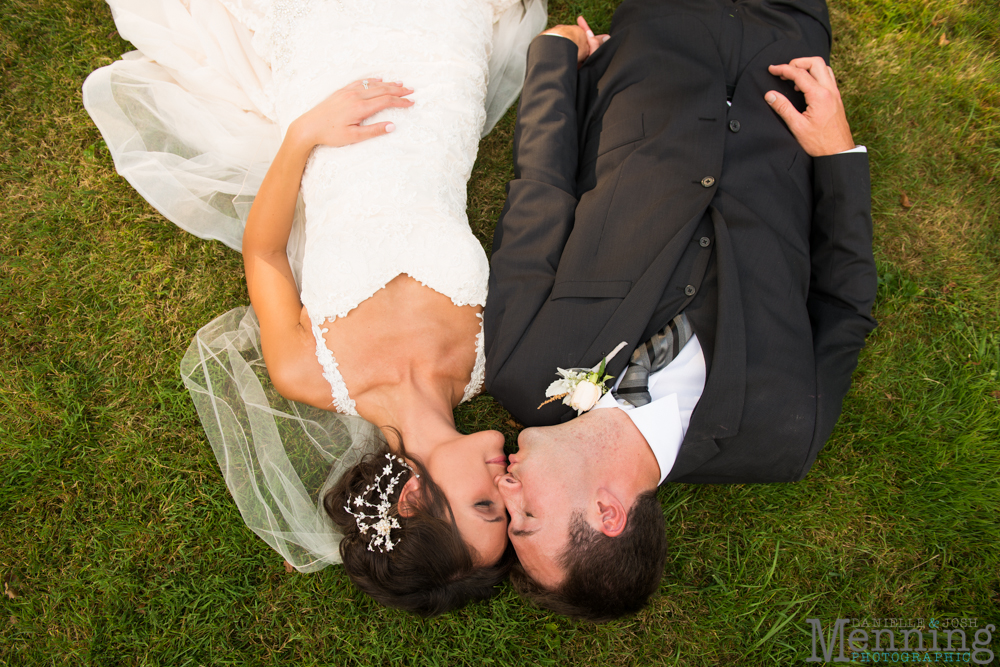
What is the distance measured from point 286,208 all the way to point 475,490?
1.99m

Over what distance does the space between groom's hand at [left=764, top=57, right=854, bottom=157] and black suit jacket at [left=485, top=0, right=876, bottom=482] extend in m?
0.07

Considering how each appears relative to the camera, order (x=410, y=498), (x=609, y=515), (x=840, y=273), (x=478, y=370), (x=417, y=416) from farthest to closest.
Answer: (x=478, y=370), (x=840, y=273), (x=417, y=416), (x=410, y=498), (x=609, y=515)

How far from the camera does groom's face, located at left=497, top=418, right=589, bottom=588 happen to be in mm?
2695

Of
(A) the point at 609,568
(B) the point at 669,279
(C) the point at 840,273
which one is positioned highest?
(B) the point at 669,279

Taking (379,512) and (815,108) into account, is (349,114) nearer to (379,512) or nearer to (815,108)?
(379,512)

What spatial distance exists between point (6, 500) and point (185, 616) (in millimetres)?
1385

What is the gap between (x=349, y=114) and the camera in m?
3.18

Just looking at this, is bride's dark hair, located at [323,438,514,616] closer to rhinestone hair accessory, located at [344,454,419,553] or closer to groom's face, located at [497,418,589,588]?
rhinestone hair accessory, located at [344,454,419,553]

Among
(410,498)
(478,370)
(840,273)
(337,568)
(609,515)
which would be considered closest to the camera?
(609,515)

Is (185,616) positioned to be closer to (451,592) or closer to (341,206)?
(451,592)

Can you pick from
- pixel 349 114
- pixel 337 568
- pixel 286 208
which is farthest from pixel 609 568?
pixel 349 114

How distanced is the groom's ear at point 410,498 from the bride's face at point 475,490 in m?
0.10

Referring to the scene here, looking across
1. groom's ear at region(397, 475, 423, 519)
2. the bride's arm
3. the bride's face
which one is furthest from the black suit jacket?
the bride's arm

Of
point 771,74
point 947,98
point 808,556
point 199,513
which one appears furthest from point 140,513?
point 947,98
